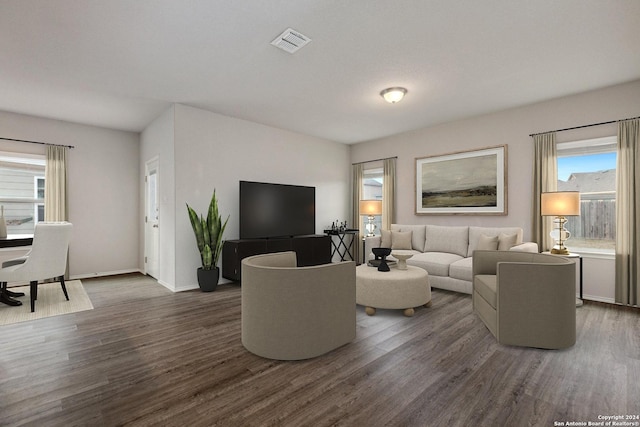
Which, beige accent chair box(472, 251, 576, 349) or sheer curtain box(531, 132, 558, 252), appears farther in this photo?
sheer curtain box(531, 132, 558, 252)

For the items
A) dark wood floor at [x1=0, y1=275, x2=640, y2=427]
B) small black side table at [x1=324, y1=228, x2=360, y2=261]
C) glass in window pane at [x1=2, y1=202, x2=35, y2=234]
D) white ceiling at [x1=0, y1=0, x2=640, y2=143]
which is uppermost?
white ceiling at [x1=0, y1=0, x2=640, y2=143]

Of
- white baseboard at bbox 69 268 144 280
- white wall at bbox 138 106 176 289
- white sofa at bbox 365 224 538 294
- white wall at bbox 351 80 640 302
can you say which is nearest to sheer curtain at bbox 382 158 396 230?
white wall at bbox 351 80 640 302

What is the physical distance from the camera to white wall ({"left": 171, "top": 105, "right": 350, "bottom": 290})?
4633mm

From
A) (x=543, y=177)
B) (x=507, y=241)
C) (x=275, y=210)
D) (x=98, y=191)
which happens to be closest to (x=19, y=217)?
(x=98, y=191)

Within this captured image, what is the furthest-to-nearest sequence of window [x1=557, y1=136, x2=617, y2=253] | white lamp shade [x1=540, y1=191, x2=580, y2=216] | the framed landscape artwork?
the framed landscape artwork < window [x1=557, y1=136, x2=617, y2=253] < white lamp shade [x1=540, y1=191, x2=580, y2=216]

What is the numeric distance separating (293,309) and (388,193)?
4.55 m

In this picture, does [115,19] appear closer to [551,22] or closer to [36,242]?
[36,242]

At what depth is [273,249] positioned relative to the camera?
5129mm

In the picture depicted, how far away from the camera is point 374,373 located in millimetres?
2182

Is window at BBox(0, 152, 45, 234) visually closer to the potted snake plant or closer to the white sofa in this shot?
the potted snake plant

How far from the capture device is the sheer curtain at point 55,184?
16.9 ft

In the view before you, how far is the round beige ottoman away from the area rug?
10.7ft

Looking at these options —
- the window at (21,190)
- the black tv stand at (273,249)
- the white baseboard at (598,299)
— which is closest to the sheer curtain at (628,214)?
the white baseboard at (598,299)

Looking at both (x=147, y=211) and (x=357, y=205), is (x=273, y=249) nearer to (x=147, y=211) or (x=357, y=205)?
(x=147, y=211)
